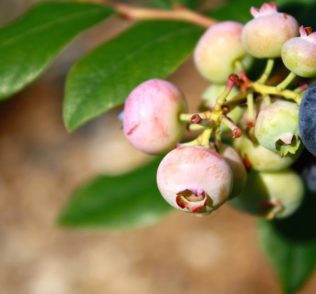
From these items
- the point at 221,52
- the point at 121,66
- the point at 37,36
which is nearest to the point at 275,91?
the point at 221,52

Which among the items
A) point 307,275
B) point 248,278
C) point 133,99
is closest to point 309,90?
point 133,99

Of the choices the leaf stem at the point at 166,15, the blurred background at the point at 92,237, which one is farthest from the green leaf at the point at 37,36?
the blurred background at the point at 92,237

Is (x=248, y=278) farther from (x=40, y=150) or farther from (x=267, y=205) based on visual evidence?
(x=267, y=205)

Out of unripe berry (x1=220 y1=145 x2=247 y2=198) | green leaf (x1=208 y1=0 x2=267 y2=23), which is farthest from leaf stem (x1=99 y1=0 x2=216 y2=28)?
unripe berry (x1=220 y1=145 x2=247 y2=198)

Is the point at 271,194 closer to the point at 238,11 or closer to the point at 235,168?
the point at 235,168

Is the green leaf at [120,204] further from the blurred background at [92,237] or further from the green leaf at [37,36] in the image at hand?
the blurred background at [92,237]

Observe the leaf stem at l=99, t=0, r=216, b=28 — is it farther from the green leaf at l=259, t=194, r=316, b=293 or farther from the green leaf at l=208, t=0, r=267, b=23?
the green leaf at l=259, t=194, r=316, b=293
